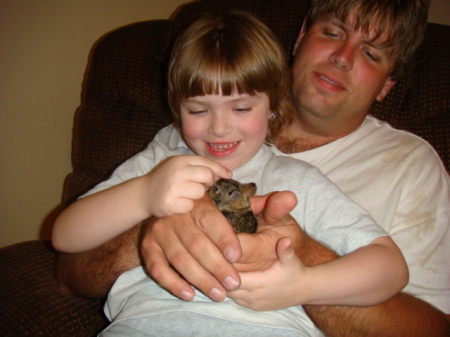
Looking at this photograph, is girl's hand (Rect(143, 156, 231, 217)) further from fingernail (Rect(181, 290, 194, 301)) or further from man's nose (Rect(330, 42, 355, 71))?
man's nose (Rect(330, 42, 355, 71))

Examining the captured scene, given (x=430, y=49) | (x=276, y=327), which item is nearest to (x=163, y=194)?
(x=276, y=327)

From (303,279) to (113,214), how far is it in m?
0.64

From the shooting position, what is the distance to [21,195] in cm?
240

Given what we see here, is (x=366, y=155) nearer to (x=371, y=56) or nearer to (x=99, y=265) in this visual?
(x=371, y=56)

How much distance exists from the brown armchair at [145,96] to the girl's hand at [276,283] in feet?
2.94

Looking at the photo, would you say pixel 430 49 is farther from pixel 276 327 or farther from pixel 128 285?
pixel 128 285

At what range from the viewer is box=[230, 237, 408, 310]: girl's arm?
1052 millimetres

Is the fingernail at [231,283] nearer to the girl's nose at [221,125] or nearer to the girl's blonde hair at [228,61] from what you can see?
the girl's nose at [221,125]

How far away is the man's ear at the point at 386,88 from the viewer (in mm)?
1895

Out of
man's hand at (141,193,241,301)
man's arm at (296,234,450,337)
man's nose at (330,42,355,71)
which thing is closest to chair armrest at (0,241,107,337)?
man's hand at (141,193,241,301)

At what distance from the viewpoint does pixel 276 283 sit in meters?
1.05

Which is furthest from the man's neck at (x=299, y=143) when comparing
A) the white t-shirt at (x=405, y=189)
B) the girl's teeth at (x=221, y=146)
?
the girl's teeth at (x=221, y=146)

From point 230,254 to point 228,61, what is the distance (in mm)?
684

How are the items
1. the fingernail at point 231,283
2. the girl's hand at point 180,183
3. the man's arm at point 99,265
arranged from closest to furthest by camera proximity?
the fingernail at point 231,283 → the girl's hand at point 180,183 → the man's arm at point 99,265
